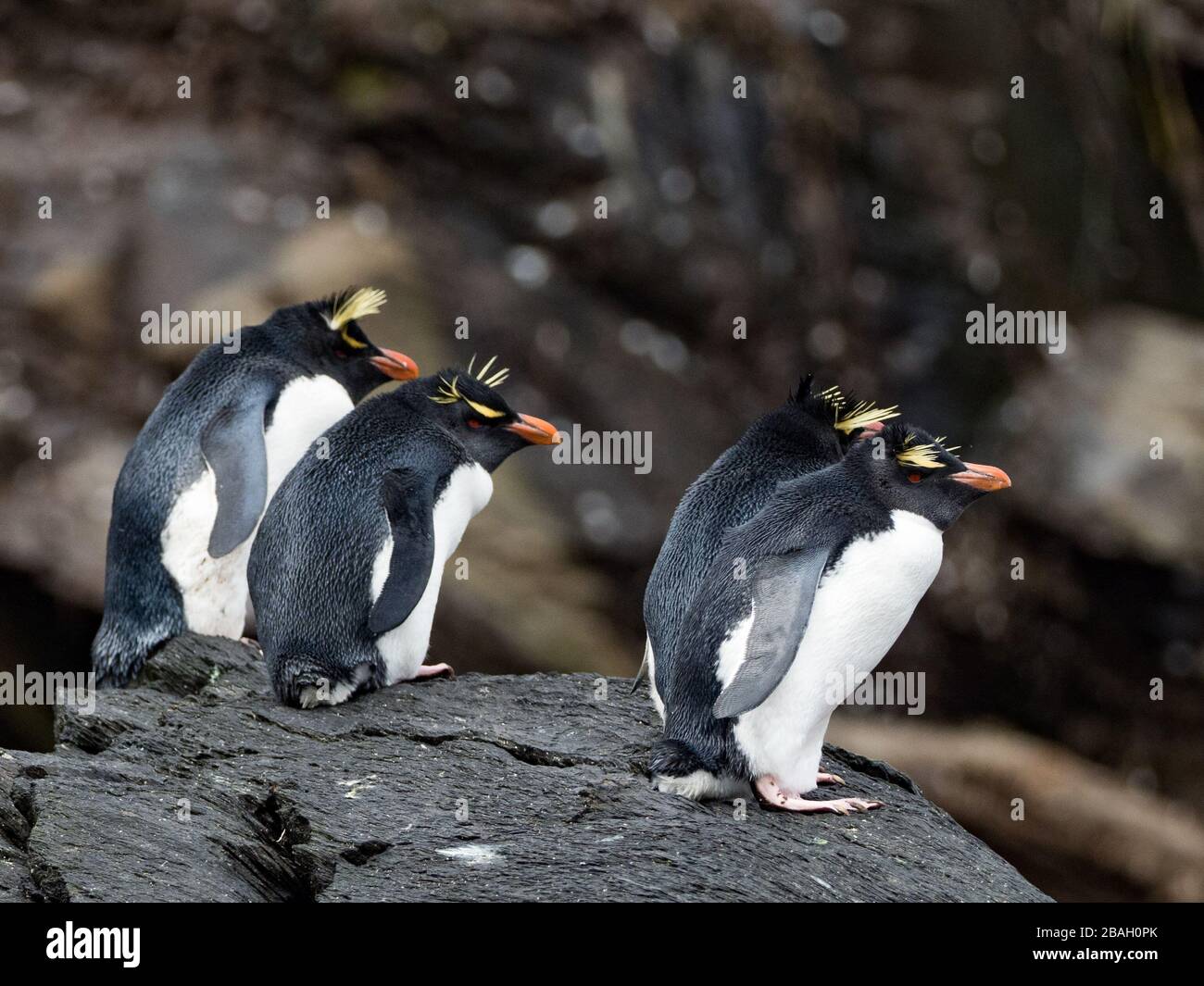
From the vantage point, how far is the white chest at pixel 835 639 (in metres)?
2.80

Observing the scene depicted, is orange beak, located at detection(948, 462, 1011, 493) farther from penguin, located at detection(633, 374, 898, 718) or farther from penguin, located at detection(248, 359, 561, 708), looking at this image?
penguin, located at detection(248, 359, 561, 708)

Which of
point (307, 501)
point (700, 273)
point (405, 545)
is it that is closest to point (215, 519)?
point (307, 501)

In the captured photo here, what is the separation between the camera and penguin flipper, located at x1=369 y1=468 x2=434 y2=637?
11.1ft

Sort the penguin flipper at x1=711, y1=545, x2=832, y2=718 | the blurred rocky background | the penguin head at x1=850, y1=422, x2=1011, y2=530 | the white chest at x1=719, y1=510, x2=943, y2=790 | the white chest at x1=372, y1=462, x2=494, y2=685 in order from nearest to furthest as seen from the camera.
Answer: the penguin flipper at x1=711, y1=545, x2=832, y2=718 → the white chest at x1=719, y1=510, x2=943, y2=790 → the penguin head at x1=850, y1=422, x2=1011, y2=530 → the white chest at x1=372, y1=462, x2=494, y2=685 → the blurred rocky background

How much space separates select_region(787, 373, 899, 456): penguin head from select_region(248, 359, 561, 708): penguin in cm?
67

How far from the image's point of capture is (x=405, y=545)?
3.43 m

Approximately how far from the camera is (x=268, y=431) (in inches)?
167

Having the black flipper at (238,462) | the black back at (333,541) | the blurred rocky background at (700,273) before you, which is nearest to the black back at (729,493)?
the black back at (333,541)

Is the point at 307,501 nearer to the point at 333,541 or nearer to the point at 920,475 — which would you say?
the point at 333,541

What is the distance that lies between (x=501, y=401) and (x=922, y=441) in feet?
3.83

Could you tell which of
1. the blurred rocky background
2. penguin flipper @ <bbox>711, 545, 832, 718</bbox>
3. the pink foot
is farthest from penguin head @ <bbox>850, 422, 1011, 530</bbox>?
Answer: the blurred rocky background

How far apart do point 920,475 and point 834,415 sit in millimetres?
470

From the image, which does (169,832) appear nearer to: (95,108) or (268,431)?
(268,431)

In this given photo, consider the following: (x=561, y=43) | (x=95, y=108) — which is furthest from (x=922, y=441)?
(x=95, y=108)
